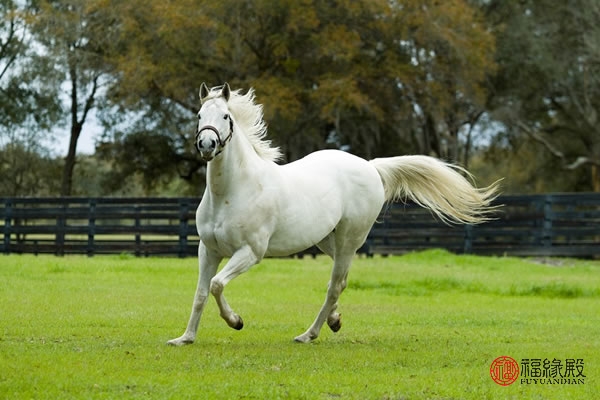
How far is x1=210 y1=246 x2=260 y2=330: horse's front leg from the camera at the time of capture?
23.8 ft

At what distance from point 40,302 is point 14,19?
24148mm

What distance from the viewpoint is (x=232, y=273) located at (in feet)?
24.2

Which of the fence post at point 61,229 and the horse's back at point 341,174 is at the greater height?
the horse's back at point 341,174

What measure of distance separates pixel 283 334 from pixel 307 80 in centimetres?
2129

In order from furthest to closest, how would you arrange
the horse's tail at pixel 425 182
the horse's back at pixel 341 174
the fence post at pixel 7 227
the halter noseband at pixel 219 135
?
1. the fence post at pixel 7 227
2. the horse's tail at pixel 425 182
3. the horse's back at pixel 341 174
4. the halter noseband at pixel 219 135

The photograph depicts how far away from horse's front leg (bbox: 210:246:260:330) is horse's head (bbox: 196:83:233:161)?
860mm

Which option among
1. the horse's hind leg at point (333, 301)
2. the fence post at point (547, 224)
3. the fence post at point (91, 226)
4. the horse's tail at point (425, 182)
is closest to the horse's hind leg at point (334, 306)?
the horse's hind leg at point (333, 301)

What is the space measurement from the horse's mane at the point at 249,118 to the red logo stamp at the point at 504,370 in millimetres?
2670

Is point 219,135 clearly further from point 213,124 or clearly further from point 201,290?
point 201,290

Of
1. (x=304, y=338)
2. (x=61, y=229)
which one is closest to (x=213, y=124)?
(x=304, y=338)

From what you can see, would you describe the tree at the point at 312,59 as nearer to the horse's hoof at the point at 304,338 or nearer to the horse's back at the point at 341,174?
the horse's back at the point at 341,174

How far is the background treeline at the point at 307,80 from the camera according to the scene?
90.5 ft

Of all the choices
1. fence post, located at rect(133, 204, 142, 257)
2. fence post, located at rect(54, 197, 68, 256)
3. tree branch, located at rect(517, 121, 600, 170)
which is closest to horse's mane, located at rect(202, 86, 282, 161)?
fence post, located at rect(133, 204, 142, 257)

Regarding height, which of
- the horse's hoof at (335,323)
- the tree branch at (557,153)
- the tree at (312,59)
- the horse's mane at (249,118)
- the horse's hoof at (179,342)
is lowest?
the horse's hoof at (179,342)
